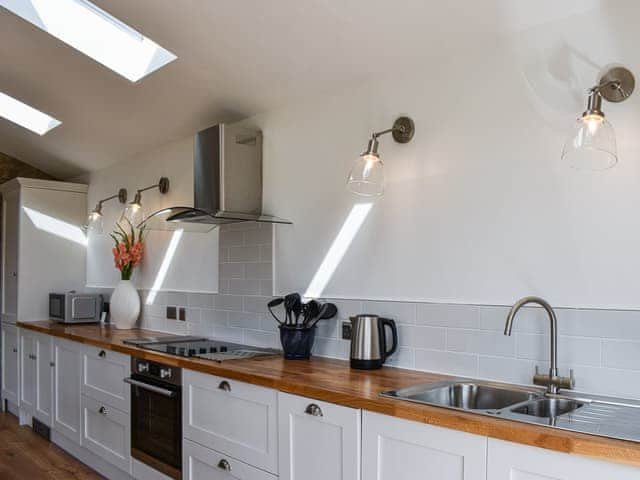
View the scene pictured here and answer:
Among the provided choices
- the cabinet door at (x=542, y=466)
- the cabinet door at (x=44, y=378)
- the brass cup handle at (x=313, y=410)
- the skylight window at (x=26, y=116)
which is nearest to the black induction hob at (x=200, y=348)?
the brass cup handle at (x=313, y=410)

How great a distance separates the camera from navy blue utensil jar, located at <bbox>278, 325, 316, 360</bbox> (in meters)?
2.82

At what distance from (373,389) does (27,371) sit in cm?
377

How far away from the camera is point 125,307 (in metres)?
4.36

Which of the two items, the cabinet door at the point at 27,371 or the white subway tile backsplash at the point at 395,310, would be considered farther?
the cabinet door at the point at 27,371

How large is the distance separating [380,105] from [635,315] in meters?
1.39

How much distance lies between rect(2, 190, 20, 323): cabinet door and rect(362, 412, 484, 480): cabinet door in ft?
13.9

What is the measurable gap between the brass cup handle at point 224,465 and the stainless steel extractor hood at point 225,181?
1.18m

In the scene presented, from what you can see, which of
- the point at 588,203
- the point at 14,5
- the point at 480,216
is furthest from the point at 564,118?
the point at 14,5

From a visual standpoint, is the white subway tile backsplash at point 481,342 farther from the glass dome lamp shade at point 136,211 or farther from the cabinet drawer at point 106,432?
the glass dome lamp shade at point 136,211

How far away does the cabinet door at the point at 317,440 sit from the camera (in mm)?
1995

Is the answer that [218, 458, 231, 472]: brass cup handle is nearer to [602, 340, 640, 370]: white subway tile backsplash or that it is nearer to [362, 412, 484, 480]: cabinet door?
[362, 412, 484, 480]: cabinet door

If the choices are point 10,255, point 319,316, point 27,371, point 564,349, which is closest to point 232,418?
point 319,316

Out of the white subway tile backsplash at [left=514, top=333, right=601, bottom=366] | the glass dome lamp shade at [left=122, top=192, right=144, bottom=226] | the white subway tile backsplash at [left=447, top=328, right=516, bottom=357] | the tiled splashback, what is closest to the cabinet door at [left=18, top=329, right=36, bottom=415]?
the glass dome lamp shade at [left=122, top=192, right=144, bottom=226]

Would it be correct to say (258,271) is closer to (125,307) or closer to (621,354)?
(125,307)
